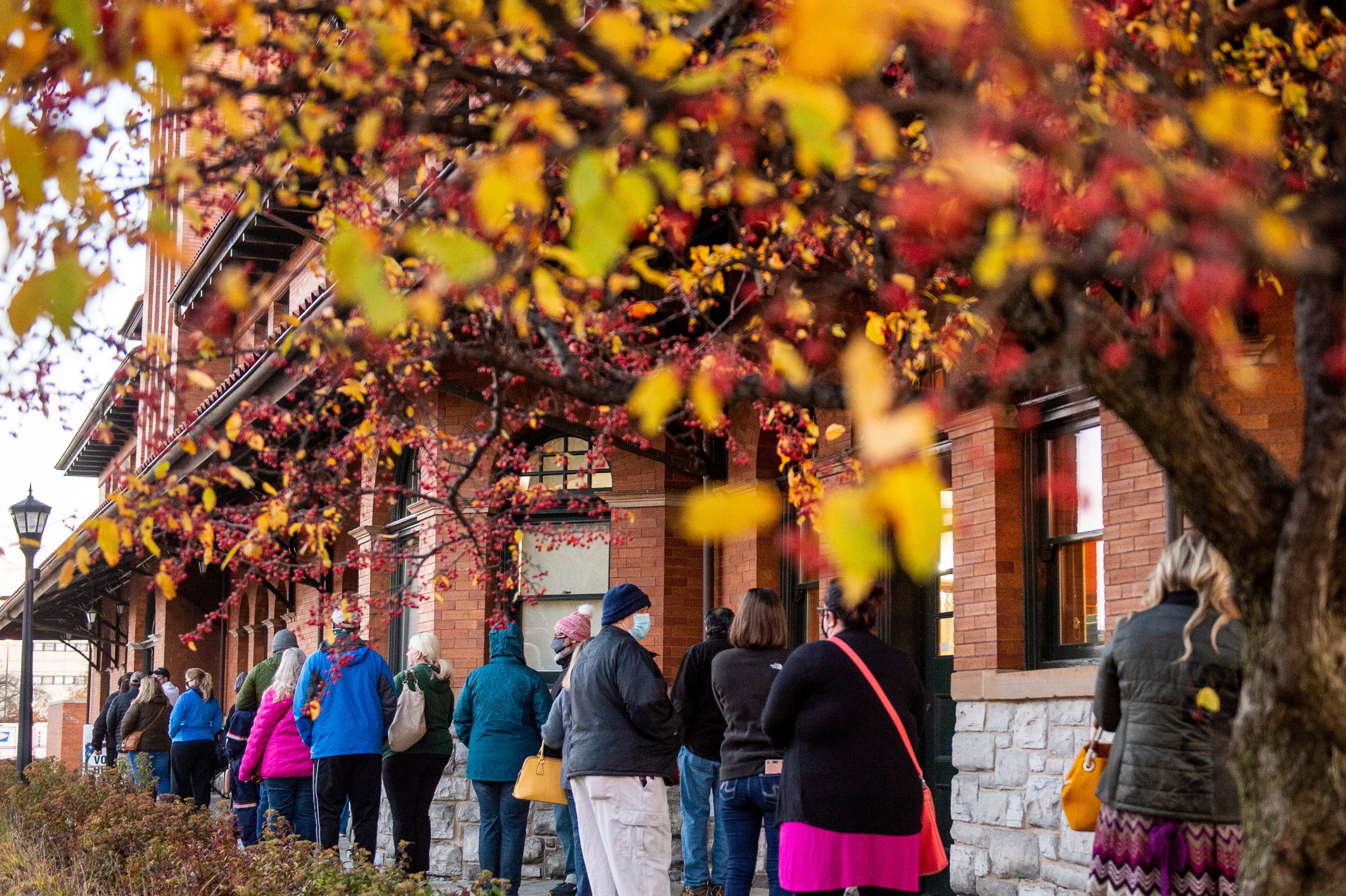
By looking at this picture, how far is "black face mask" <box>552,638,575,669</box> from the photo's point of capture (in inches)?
316

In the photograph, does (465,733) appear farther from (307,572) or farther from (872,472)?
(872,472)

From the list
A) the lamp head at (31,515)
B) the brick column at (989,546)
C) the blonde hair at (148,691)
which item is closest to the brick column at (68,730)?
the lamp head at (31,515)

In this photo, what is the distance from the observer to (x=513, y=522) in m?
11.9

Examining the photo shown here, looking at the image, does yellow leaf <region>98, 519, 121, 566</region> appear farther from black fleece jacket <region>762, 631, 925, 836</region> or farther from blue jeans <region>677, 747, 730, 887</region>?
blue jeans <region>677, 747, 730, 887</region>

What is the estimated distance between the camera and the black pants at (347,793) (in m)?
8.84

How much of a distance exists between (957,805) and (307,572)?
518cm

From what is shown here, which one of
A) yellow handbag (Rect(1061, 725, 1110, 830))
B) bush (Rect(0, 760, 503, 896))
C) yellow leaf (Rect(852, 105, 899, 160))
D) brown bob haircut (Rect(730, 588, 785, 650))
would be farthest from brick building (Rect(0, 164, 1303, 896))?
yellow leaf (Rect(852, 105, 899, 160))

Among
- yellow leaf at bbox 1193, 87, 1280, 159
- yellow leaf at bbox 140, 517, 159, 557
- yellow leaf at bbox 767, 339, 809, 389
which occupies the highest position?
yellow leaf at bbox 1193, 87, 1280, 159

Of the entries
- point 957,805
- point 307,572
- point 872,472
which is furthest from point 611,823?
point 872,472

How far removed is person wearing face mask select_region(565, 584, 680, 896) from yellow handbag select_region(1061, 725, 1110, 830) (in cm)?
230

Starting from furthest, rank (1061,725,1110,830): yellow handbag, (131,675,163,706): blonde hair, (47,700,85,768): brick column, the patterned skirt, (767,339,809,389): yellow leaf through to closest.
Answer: (47,700,85,768): brick column
(131,675,163,706): blonde hair
(1061,725,1110,830): yellow handbag
the patterned skirt
(767,339,809,389): yellow leaf

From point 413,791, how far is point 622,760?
284 centimetres

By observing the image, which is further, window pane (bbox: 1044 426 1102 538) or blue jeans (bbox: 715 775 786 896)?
window pane (bbox: 1044 426 1102 538)

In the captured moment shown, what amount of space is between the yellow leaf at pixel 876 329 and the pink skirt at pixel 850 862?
7.28 ft
